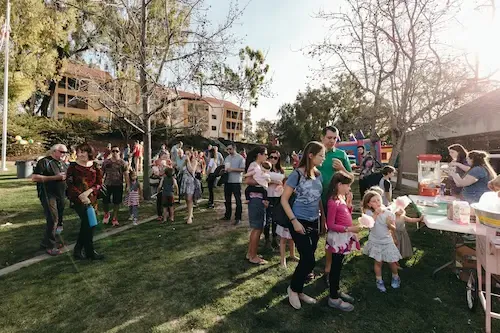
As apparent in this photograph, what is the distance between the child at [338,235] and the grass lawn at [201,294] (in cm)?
13

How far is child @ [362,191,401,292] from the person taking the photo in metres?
3.71

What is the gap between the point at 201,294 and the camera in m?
3.57

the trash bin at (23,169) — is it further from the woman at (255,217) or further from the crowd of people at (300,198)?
the woman at (255,217)

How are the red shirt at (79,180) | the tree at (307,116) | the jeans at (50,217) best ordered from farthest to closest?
the tree at (307,116) → the jeans at (50,217) → the red shirt at (79,180)

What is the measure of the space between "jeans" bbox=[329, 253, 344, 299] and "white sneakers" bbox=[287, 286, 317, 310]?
0.83 ft

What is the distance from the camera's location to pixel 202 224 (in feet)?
22.2

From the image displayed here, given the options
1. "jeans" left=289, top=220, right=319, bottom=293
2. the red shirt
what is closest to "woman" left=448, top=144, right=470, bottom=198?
"jeans" left=289, top=220, right=319, bottom=293

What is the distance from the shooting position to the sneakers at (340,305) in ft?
10.7

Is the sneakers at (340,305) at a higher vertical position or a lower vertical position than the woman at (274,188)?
lower

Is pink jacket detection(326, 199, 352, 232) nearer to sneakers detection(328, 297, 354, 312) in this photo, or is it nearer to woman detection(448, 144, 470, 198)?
sneakers detection(328, 297, 354, 312)

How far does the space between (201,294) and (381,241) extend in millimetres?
2444

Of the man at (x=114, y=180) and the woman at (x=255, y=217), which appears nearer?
the woman at (x=255, y=217)

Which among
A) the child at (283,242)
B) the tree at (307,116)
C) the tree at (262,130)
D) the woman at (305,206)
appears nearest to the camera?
the woman at (305,206)

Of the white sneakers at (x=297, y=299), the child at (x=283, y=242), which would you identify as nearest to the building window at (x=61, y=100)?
the child at (x=283, y=242)
